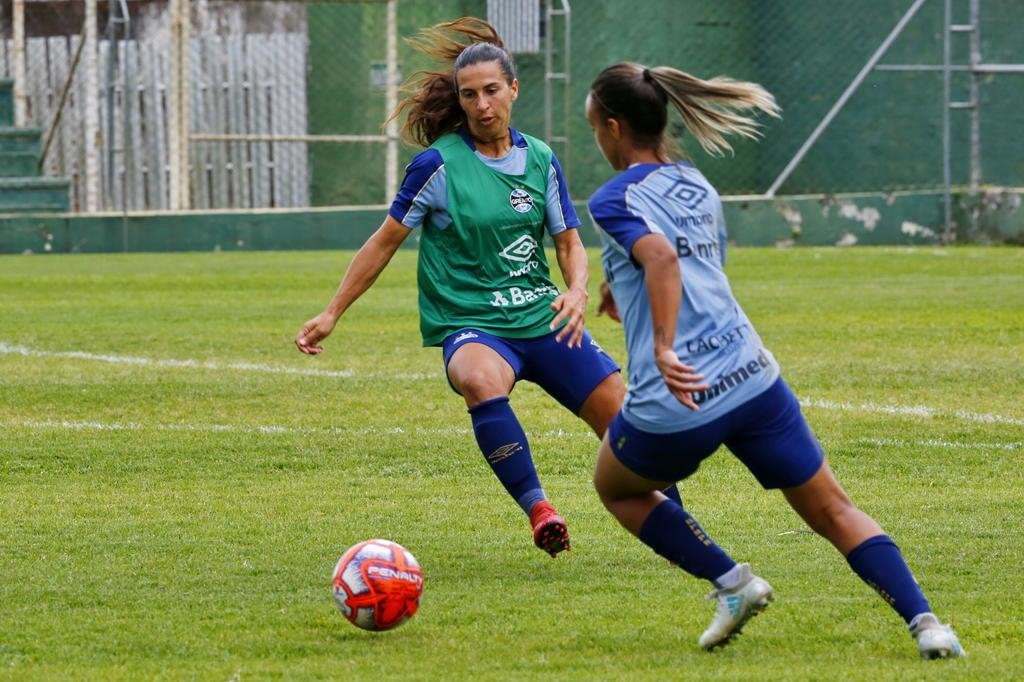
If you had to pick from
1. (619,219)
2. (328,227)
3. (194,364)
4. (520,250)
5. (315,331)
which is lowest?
(328,227)

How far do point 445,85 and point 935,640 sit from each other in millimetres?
2915

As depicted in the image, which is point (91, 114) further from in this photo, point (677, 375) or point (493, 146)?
point (677, 375)

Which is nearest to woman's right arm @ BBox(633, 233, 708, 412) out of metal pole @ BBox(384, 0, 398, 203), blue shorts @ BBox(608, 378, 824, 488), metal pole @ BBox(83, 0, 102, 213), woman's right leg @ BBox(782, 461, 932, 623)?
blue shorts @ BBox(608, 378, 824, 488)

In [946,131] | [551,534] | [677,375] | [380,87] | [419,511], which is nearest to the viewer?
[677,375]

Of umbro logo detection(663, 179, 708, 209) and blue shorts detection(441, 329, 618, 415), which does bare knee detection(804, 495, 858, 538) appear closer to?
umbro logo detection(663, 179, 708, 209)

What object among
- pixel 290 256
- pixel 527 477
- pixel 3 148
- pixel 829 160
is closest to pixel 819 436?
pixel 527 477

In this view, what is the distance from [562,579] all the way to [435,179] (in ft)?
5.08

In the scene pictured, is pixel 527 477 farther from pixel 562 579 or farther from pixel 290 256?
pixel 290 256

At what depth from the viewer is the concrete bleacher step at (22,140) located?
22.1 m

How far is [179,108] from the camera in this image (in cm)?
2147

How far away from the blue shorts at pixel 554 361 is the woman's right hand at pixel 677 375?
1813mm

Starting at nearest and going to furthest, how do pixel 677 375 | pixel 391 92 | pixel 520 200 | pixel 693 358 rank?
pixel 677 375
pixel 693 358
pixel 520 200
pixel 391 92

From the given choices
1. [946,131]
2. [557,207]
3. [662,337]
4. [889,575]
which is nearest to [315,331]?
[557,207]

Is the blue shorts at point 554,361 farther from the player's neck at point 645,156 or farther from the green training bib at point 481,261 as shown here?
the player's neck at point 645,156
